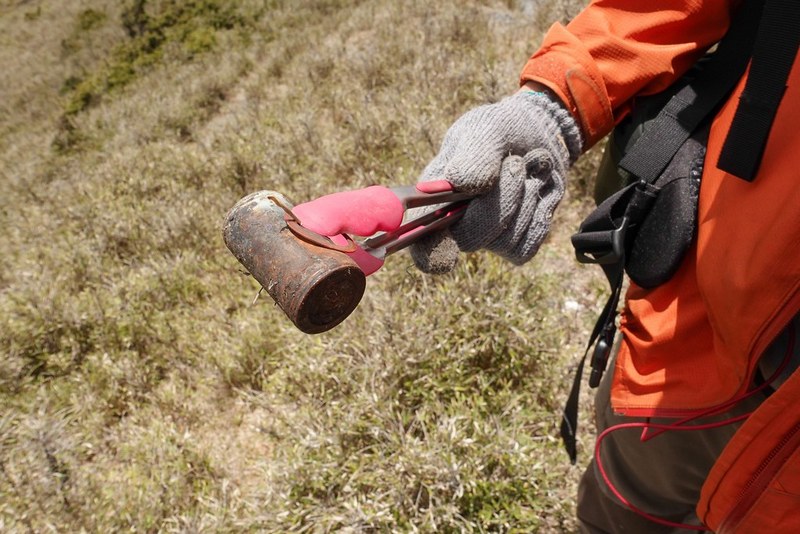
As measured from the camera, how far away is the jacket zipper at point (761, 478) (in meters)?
0.85

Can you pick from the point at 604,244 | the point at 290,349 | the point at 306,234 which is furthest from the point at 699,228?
the point at 290,349

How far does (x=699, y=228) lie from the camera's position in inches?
40.5

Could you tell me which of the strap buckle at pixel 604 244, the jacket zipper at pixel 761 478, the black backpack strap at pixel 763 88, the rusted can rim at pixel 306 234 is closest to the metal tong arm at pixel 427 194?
the rusted can rim at pixel 306 234

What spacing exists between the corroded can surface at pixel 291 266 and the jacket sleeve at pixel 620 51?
0.82 m

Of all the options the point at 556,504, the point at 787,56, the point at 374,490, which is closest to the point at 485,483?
the point at 556,504

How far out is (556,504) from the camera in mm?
2027

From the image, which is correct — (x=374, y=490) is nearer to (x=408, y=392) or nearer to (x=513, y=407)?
(x=408, y=392)

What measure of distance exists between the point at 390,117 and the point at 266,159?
3.74 feet

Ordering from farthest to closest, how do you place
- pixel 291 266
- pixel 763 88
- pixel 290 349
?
pixel 290 349
pixel 291 266
pixel 763 88

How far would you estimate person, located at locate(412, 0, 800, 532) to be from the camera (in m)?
0.84

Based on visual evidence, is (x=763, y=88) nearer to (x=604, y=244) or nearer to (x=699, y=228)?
(x=699, y=228)

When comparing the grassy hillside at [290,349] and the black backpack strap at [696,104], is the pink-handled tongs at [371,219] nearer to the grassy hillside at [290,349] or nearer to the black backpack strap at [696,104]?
the black backpack strap at [696,104]

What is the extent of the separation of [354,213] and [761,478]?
0.92 meters

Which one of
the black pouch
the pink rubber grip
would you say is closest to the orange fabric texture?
the black pouch
